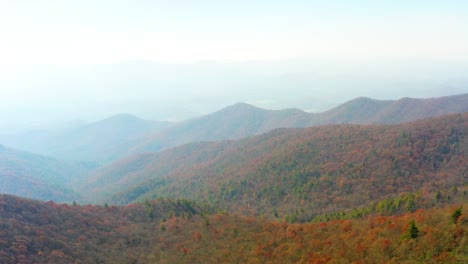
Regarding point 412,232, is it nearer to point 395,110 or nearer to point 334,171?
point 334,171

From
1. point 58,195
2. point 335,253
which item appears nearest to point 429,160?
point 335,253

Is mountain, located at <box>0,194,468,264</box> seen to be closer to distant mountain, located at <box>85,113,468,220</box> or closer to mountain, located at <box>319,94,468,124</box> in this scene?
distant mountain, located at <box>85,113,468,220</box>

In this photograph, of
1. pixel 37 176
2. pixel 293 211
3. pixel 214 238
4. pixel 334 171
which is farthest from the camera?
pixel 37 176

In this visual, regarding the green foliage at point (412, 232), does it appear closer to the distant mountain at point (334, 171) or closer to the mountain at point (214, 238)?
the mountain at point (214, 238)

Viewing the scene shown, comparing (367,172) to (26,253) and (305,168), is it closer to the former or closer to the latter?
(305,168)

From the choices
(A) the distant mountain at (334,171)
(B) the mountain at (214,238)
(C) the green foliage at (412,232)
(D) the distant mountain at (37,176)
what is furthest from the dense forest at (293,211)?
(D) the distant mountain at (37,176)

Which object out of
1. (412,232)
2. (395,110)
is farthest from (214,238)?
(395,110)
